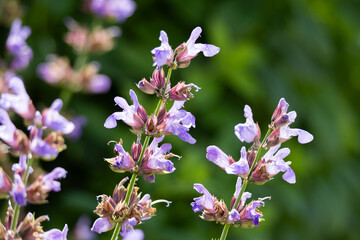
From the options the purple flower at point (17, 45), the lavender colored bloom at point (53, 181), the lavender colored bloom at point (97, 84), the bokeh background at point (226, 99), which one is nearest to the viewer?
the lavender colored bloom at point (53, 181)

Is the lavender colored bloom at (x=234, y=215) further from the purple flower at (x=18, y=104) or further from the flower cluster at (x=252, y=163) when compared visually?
the purple flower at (x=18, y=104)

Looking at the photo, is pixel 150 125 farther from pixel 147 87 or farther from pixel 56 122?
pixel 56 122

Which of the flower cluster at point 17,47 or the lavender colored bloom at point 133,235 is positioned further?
the flower cluster at point 17,47

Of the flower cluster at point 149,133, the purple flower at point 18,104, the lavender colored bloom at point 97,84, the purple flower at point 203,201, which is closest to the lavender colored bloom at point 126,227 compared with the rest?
the flower cluster at point 149,133

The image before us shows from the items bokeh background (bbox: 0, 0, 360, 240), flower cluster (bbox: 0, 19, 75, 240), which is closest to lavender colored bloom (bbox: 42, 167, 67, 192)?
flower cluster (bbox: 0, 19, 75, 240)

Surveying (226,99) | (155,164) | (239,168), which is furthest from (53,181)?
(226,99)

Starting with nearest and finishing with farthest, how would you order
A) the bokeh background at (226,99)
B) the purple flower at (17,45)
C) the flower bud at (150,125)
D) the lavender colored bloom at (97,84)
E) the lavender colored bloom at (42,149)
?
the lavender colored bloom at (42,149) → the flower bud at (150,125) → the purple flower at (17,45) → the lavender colored bloom at (97,84) → the bokeh background at (226,99)

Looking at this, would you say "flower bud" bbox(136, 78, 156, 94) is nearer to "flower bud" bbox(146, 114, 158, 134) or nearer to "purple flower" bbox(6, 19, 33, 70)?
"flower bud" bbox(146, 114, 158, 134)

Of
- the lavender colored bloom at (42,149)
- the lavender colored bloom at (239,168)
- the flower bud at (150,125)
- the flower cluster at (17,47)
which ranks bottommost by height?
the lavender colored bloom at (42,149)
